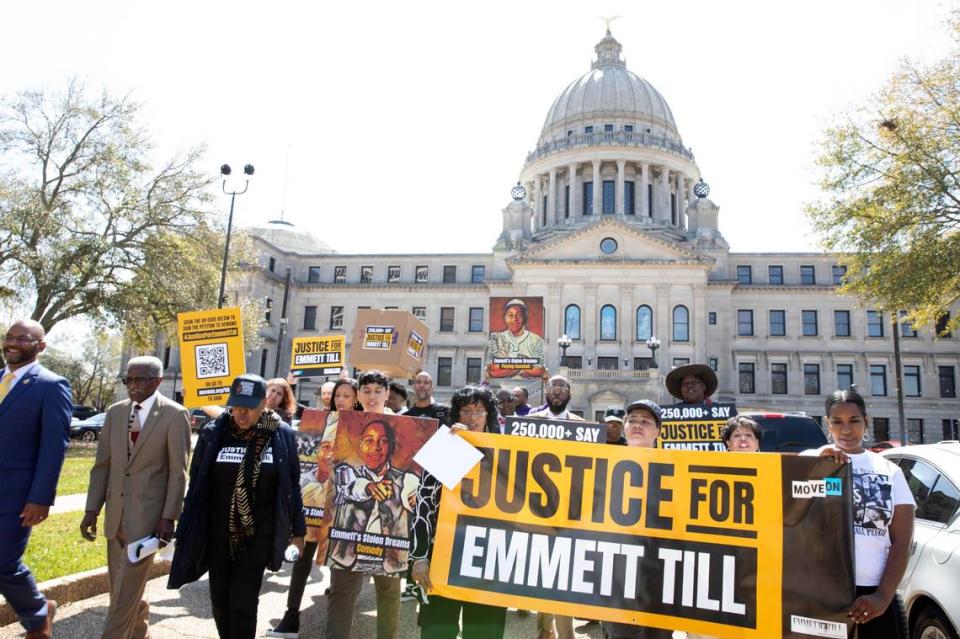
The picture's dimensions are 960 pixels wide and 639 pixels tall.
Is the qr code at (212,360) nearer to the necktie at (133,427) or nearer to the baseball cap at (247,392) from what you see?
the necktie at (133,427)

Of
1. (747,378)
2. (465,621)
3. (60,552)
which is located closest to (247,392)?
(465,621)

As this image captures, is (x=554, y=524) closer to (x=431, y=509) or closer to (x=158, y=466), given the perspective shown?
(x=431, y=509)

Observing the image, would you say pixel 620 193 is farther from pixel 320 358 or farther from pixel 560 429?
pixel 560 429

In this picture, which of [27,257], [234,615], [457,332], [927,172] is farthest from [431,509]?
[457,332]

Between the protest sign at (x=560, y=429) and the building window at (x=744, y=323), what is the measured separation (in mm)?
48587

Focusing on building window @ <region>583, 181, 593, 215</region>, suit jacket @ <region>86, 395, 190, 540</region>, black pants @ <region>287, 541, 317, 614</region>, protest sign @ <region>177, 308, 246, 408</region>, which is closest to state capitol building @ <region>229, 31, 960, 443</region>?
building window @ <region>583, 181, 593, 215</region>

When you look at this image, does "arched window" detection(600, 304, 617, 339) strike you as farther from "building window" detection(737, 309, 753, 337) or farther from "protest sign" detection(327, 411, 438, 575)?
"protest sign" detection(327, 411, 438, 575)

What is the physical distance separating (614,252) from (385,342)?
130 feet

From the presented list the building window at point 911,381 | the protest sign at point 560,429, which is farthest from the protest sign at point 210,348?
the building window at point 911,381

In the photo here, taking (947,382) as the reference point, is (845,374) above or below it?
above

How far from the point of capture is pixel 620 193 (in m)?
62.6

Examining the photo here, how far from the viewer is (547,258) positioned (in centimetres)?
4997

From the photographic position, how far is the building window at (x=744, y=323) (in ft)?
166

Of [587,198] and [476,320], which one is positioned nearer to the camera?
[476,320]
